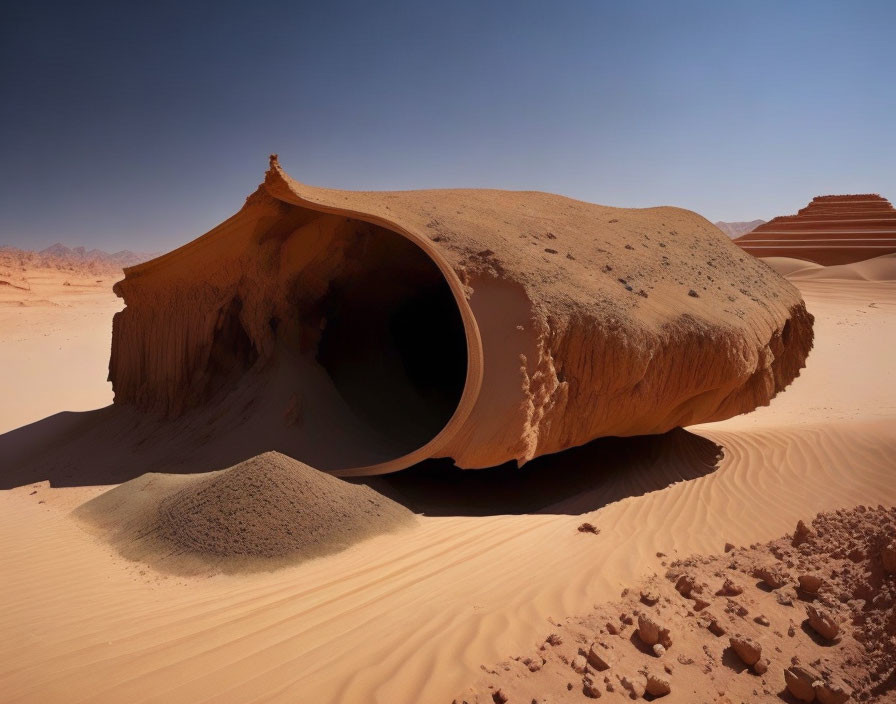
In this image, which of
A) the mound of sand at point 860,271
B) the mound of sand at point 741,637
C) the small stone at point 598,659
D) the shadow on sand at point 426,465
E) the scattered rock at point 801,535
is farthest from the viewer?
the mound of sand at point 860,271

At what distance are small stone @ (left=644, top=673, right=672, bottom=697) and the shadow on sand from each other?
2.78m

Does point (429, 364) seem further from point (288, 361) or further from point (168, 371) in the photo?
point (168, 371)

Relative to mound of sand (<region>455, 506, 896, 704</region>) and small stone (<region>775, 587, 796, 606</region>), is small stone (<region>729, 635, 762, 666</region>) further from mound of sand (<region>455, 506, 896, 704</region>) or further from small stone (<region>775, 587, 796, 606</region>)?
small stone (<region>775, 587, 796, 606</region>)

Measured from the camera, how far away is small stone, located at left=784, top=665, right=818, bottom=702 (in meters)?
2.28

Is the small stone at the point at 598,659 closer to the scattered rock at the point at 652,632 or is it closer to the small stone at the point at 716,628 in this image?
the scattered rock at the point at 652,632

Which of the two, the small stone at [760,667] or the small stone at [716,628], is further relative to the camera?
the small stone at [716,628]

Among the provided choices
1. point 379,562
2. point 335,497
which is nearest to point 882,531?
point 379,562

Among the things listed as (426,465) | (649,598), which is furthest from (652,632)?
(426,465)

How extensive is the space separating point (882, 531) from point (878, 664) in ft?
3.39

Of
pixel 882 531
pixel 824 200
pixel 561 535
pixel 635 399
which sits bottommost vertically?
pixel 561 535

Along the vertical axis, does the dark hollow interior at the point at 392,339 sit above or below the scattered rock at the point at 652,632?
above

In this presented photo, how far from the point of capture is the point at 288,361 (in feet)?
21.3

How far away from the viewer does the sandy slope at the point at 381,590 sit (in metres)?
2.41

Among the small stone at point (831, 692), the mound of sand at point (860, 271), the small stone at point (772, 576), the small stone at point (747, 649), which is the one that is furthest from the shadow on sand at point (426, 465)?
the mound of sand at point (860, 271)
